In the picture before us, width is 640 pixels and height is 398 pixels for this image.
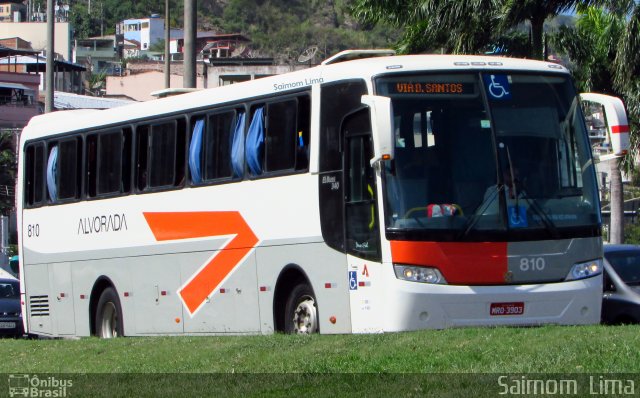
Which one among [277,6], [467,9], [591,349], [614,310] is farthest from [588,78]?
[277,6]

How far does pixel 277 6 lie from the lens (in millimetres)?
151000

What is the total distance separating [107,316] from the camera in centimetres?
1819

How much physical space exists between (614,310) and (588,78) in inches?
533

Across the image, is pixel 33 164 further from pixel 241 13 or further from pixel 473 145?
pixel 241 13

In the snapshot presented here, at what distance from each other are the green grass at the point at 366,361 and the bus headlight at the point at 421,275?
81 cm

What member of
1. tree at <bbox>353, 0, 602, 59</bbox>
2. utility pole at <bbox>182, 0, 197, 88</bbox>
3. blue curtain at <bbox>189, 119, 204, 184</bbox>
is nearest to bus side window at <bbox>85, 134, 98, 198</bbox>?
blue curtain at <bbox>189, 119, 204, 184</bbox>

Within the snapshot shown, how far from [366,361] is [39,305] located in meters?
11.0

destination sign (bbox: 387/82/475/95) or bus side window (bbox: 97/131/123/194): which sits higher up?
destination sign (bbox: 387/82/475/95)

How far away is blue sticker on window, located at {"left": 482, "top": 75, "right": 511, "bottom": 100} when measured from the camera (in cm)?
1294

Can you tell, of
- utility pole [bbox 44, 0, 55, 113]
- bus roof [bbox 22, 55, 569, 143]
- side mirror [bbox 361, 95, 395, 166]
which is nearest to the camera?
side mirror [bbox 361, 95, 395, 166]

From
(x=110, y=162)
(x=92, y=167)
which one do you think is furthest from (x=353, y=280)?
(x=92, y=167)

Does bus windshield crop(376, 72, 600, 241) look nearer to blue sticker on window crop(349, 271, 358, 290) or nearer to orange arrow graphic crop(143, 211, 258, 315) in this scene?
blue sticker on window crop(349, 271, 358, 290)

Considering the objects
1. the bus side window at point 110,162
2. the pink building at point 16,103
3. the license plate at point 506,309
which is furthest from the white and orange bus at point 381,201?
the pink building at point 16,103

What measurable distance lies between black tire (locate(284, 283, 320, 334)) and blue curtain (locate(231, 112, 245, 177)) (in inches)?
71.8
